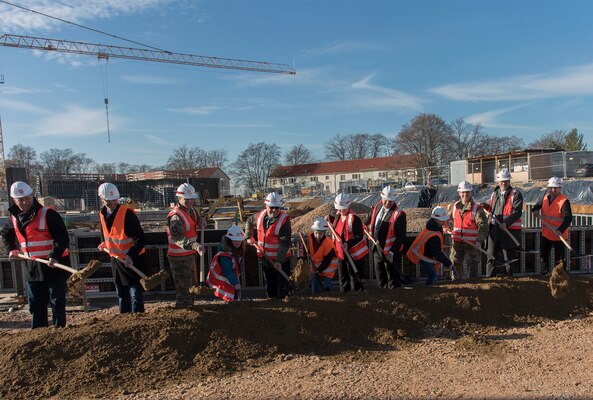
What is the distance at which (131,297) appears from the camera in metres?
4.97

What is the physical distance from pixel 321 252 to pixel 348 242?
400mm

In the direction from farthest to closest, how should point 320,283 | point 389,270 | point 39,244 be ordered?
1. point 320,283
2. point 389,270
3. point 39,244

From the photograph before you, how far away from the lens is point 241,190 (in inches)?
3019

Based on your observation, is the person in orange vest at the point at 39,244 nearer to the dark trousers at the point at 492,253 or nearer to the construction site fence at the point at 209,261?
the construction site fence at the point at 209,261

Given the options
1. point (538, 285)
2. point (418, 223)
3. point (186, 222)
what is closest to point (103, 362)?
point (186, 222)

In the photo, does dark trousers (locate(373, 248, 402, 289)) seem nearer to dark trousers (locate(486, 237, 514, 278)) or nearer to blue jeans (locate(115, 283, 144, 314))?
dark trousers (locate(486, 237, 514, 278))

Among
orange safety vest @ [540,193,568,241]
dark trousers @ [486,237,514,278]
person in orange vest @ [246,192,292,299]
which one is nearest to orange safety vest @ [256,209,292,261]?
person in orange vest @ [246,192,292,299]

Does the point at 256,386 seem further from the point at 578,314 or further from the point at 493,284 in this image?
the point at 578,314

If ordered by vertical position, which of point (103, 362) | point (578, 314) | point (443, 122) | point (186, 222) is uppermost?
point (443, 122)

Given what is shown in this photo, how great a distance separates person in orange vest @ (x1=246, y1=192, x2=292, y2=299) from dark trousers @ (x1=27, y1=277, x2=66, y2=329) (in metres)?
2.33

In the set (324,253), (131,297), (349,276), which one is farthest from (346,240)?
(131,297)

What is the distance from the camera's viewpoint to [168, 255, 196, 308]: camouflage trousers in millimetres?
5004

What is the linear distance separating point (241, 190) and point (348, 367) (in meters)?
73.7

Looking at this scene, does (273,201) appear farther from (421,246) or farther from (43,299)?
(43,299)
